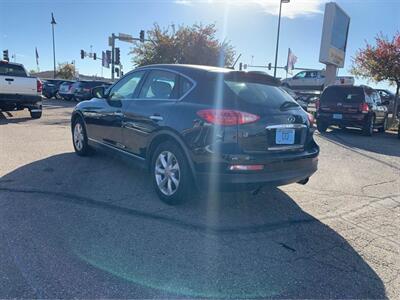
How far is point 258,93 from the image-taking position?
4254 mm

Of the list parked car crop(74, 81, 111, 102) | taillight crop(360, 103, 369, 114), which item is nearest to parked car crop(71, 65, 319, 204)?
taillight crop(360, 103, 369, 114)

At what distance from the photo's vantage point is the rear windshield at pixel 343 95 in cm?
1229

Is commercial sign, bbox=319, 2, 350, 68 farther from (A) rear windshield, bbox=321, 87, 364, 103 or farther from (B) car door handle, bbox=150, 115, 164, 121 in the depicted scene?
(B) car door handle, bbox=150, 115, 164, 121

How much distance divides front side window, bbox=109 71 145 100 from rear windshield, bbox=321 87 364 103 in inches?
357

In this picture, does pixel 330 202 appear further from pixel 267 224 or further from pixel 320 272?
pixel 320 272

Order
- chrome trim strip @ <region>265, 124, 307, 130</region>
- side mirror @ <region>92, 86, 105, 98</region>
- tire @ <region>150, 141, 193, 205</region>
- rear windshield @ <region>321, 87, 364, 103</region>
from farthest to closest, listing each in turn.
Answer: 1. rear windshield @ <region>321, 87, 364, 103</region>
2. side mirror @ <region>92, 86, 105, 98</region>
3. tire @ <region>150, 141, 193, 205</region>
4. chrome trim strip @ <region>265, 124, 307, 130</region>

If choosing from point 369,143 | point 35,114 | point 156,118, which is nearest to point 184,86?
point 156,118

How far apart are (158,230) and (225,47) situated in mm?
25520

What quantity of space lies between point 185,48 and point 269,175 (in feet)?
76.8

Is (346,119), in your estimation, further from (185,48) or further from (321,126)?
(185,48)

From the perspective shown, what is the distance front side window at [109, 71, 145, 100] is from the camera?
17.5 feet

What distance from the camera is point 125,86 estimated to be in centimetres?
562

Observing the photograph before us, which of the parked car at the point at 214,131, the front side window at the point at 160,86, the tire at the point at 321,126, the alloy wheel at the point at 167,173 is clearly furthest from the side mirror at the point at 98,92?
the tire at the point at 321,126

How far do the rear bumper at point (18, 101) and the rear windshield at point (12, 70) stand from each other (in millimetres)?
752
